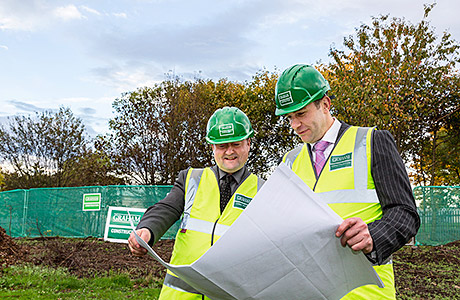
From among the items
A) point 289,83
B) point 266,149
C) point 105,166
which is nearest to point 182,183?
point 289,83

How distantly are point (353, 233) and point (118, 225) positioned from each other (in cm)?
1328

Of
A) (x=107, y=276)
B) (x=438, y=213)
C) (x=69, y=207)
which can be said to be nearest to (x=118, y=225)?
(x=69, y=207)

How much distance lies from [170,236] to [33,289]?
775 centimetres

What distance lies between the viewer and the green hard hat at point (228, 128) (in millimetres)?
2811

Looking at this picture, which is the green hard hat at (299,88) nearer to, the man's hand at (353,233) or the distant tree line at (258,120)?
the man's hand at (353,233)

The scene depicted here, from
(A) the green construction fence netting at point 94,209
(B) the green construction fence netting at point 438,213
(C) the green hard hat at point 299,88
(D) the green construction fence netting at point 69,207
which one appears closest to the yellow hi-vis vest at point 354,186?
(C) the green hard hat at point 299,88

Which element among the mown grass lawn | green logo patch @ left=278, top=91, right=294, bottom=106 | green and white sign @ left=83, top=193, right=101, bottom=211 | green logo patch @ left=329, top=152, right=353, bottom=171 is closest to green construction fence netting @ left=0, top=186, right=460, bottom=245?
green and white sign @ left=83, top=193, right=101, bottom=211

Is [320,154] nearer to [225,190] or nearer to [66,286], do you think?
[225,190]

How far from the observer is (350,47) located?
14.5 m

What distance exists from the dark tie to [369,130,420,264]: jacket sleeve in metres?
1.05

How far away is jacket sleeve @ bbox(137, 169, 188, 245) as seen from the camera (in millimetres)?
2469

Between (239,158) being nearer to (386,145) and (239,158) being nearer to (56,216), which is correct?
(386,145)

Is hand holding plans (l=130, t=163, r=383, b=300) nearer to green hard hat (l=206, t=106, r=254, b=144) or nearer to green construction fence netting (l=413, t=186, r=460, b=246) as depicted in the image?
green hard hat (l=206, t=106, r=254, b=144)

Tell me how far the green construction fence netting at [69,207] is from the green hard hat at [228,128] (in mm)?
13125
